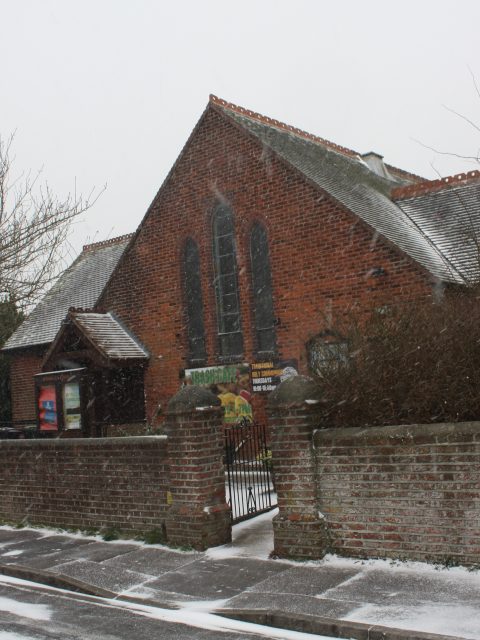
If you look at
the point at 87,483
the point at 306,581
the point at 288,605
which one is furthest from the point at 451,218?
the point at 288,605

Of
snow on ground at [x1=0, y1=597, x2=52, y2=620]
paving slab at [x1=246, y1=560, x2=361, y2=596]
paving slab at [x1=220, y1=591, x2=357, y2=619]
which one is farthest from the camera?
paving slab at [x1=246, y1=560, x2=361, y2=596]

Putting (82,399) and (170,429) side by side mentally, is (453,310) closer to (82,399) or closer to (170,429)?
(170,429)

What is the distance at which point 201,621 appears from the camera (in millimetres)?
6039

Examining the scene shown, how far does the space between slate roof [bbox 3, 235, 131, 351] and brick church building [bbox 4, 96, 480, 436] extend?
3.70 m

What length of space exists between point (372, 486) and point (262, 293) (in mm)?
9075

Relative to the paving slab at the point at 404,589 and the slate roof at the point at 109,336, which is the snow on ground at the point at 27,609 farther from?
the slate roof at the point at 109,336

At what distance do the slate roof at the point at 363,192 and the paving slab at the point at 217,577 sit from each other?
739cm

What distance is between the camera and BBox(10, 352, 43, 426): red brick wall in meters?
21.8

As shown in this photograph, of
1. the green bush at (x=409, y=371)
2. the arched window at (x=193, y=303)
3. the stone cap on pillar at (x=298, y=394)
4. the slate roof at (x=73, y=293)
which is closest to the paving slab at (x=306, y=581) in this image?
the green bush at (x=409, y=371)

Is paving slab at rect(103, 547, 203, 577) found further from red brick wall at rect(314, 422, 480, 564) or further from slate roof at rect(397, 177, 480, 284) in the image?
slate roof at rect(397, 177, 480, 284)

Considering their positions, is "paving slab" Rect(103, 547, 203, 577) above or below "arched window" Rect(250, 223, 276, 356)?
below

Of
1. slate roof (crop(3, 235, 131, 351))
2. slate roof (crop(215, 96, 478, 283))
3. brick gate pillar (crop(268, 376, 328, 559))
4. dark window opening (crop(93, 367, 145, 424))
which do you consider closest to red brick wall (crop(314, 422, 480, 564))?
brick gate pillar (crop(268, 376, 328, 559))

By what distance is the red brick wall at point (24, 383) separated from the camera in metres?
21.8

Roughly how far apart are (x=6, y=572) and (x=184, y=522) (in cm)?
213
